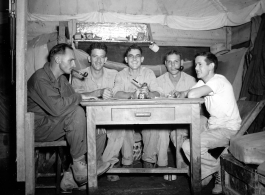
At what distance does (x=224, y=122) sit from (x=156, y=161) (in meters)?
1.18

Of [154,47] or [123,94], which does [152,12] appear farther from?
[123,94]

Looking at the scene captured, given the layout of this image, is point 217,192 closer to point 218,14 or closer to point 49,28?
point 218,14

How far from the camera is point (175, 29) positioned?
525 centimetres

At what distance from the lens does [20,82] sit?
196 cm

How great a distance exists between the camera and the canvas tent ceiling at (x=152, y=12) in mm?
4734

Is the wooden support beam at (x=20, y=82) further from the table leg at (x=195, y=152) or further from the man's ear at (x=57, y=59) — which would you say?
the table leg at (x=195, y=152)

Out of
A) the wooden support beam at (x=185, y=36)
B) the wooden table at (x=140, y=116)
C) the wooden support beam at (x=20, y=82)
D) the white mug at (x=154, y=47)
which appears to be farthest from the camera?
the wooden support beam at (x=185, y=36)

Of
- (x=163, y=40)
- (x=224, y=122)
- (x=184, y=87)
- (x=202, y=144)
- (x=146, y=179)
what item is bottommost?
(x=146, y=179)

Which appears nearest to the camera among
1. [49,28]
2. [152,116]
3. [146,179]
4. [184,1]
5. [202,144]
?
[152,116]

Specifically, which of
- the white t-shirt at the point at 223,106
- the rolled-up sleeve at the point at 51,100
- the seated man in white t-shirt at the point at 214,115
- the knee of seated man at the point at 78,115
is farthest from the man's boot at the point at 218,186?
the rolled-up sleeve at the point at 51,100

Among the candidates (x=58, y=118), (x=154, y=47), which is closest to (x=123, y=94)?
(x=58, y=118)

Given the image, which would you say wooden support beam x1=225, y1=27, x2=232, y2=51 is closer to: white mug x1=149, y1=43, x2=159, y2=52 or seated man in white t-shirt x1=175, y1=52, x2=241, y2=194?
white mug x1=149, y1=43, x2=159, y2=52

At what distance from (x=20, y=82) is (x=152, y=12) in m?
3.97

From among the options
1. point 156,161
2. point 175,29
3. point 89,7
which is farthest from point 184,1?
point 156,161
